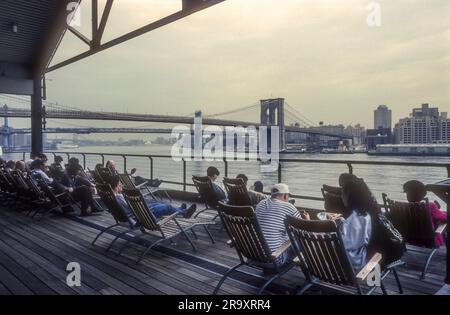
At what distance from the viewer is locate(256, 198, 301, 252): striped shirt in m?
2.93

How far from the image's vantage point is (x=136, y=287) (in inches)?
119

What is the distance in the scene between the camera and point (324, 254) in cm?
236

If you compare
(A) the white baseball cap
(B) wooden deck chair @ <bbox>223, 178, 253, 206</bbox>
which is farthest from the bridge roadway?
(A) the white baseball cap

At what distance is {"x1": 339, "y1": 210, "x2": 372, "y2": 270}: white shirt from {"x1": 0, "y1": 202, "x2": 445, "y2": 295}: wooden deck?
55cm

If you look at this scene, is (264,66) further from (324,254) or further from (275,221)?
(324,254)

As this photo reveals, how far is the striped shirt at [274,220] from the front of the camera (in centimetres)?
293

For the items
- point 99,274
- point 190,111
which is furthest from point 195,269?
point 190,111

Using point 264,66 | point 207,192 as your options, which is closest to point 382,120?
point 264,66

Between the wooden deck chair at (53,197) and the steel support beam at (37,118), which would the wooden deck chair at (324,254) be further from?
the steel support beam at (37,118)

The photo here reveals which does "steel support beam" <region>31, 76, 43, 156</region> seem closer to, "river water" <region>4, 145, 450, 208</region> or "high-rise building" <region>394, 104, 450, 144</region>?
"river water" <region>4, 145, 450, 208</region>

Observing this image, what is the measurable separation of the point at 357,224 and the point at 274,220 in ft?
2.11

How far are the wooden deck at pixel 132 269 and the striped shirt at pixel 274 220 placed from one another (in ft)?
1.24

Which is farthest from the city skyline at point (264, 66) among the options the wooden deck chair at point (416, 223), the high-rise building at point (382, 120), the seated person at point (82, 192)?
the wooden deck chair at point (416, 223)
